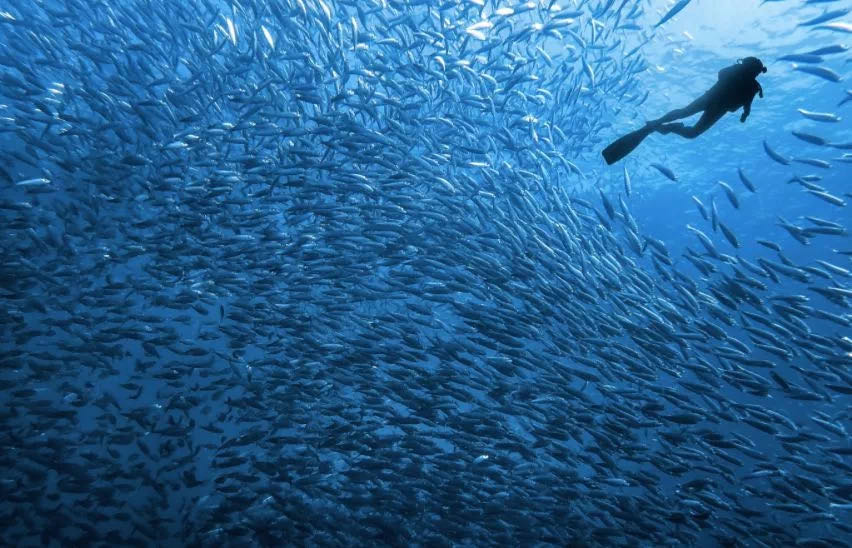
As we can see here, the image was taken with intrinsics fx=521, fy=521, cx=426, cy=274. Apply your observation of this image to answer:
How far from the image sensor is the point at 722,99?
3396 mm

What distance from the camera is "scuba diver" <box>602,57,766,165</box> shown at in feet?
10.8

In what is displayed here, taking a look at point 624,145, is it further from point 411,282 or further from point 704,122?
point 411,282

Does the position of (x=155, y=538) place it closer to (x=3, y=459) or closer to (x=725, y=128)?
(x=3, y=459)

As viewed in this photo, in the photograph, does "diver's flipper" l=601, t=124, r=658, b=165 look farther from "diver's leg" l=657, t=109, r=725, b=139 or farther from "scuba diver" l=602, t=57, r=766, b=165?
"diver's leg" l=657, t=109, r=725, b=139

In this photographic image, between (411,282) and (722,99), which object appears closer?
(722,99)

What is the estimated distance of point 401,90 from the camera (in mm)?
8750

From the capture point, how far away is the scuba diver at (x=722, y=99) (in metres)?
3.28

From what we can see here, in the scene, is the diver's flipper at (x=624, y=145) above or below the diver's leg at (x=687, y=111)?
below

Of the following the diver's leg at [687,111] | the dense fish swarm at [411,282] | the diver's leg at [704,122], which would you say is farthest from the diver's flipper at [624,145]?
the dense fish swarm at [411,282]

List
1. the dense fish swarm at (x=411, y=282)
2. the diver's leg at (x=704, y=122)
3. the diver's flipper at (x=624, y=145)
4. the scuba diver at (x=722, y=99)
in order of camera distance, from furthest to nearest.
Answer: the dense fish swarm at (x=411, y=282)
the diver's flipper at (x=624, y=145)
the diver's leg at (x=704, y=122)
the scuba diver at (x=722, y=99)

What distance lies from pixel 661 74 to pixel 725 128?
310 centimetres

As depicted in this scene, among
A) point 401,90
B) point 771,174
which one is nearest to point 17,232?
point 401,90

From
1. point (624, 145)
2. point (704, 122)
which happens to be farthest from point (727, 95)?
point (624, 145)

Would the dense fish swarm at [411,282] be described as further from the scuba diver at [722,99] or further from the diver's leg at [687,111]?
the scuba diver at [722,99]
